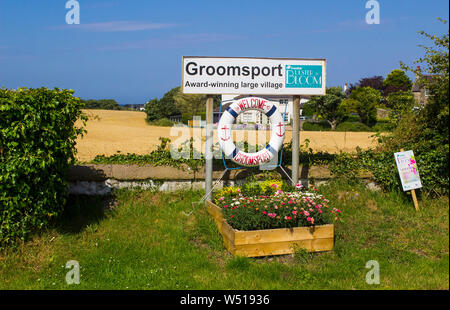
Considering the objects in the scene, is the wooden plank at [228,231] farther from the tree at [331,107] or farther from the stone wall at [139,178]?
the tree at [331,107]

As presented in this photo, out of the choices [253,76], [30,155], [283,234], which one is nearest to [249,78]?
[253,76]

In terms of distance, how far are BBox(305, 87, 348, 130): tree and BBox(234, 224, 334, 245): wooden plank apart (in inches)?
1406

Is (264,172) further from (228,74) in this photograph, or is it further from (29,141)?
(29,141)

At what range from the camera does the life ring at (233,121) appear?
5.95 m

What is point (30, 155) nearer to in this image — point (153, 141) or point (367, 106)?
point (153, 141)

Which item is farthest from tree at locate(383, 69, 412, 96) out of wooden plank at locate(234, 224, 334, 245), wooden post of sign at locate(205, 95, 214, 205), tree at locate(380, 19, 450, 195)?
wooden plank at locate(234, 224, 334, 245)

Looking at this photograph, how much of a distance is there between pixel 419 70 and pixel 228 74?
10.00ft

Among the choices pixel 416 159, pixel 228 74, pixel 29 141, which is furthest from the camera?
pixel 416 159

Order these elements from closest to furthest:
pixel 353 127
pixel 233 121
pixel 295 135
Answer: pixel 233 121 < pixel 295 135 < pixel 353 127

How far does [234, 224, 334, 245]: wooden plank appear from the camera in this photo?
4591mm

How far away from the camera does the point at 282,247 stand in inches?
185

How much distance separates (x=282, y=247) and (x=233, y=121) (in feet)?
6.90
